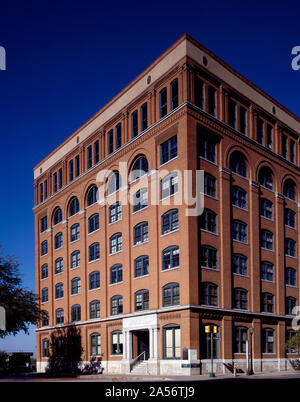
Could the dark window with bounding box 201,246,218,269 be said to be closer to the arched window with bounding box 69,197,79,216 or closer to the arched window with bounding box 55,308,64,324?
the arched window with bounding box 69,197,79,216

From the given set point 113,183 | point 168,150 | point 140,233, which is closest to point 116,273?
point 140,233

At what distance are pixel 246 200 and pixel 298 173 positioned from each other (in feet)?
39.4

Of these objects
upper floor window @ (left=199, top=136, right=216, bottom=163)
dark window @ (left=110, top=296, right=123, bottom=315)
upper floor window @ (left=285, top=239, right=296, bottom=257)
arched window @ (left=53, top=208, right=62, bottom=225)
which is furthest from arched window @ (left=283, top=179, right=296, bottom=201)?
arched window @ (left=53, top=208, right=62, bottom=225)

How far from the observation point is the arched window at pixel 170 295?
3691cm

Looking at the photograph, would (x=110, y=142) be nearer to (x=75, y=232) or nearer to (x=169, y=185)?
(x=75, y=232)

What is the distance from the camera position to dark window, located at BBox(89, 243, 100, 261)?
164 feet

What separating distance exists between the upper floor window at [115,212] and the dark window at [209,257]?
433 inches

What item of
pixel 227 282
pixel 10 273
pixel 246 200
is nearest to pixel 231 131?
pixel 246 200

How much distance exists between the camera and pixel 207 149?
40781 mm

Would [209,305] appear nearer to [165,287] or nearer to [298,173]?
[165,287]

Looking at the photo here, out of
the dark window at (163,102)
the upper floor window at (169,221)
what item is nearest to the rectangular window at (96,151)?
the dark window at (163,102)

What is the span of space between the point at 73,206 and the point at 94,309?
537 inches

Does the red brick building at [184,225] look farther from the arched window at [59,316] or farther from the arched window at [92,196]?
the arched window at [59,316]

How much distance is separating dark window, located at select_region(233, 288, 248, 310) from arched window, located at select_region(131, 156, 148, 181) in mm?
13609
